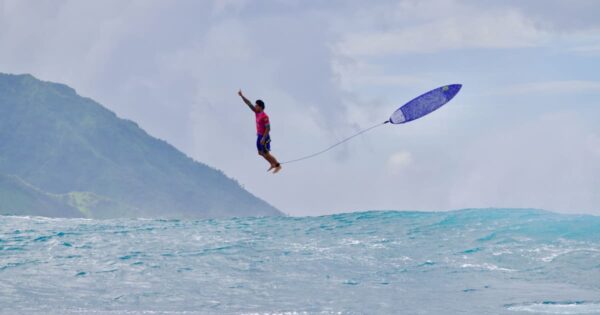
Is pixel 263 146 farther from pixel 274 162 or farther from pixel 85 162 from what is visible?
pixel 85 162

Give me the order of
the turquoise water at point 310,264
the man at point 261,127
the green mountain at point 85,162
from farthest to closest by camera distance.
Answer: the green mountain at point 85,162
the turquoise water at point 310,264
the man at point 261,127

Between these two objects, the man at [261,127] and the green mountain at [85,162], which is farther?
the green mountain at [85,162]

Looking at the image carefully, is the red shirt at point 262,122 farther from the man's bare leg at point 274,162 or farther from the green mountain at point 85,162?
the green mountain at point 85,162

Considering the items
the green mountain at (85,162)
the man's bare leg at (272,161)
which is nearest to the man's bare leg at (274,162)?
the man's bare leg at (272,161)

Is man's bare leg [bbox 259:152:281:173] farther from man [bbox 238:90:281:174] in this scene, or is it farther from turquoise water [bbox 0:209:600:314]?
turquoise water [bbox 0:209:600:314]

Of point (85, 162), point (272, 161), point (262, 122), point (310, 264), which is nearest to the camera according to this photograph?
point (262, 122)

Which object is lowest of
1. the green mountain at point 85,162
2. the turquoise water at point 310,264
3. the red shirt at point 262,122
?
the turquoise water at point 310,264

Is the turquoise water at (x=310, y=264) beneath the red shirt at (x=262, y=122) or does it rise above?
beneath

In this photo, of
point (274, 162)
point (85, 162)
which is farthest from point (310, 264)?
point (85, 162)

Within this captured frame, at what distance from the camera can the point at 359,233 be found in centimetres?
2783

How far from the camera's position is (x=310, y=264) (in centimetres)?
2258

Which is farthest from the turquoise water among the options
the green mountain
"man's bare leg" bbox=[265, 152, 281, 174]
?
the green mountain

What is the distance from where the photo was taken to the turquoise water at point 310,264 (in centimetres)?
1722

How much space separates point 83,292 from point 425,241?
11.8m
